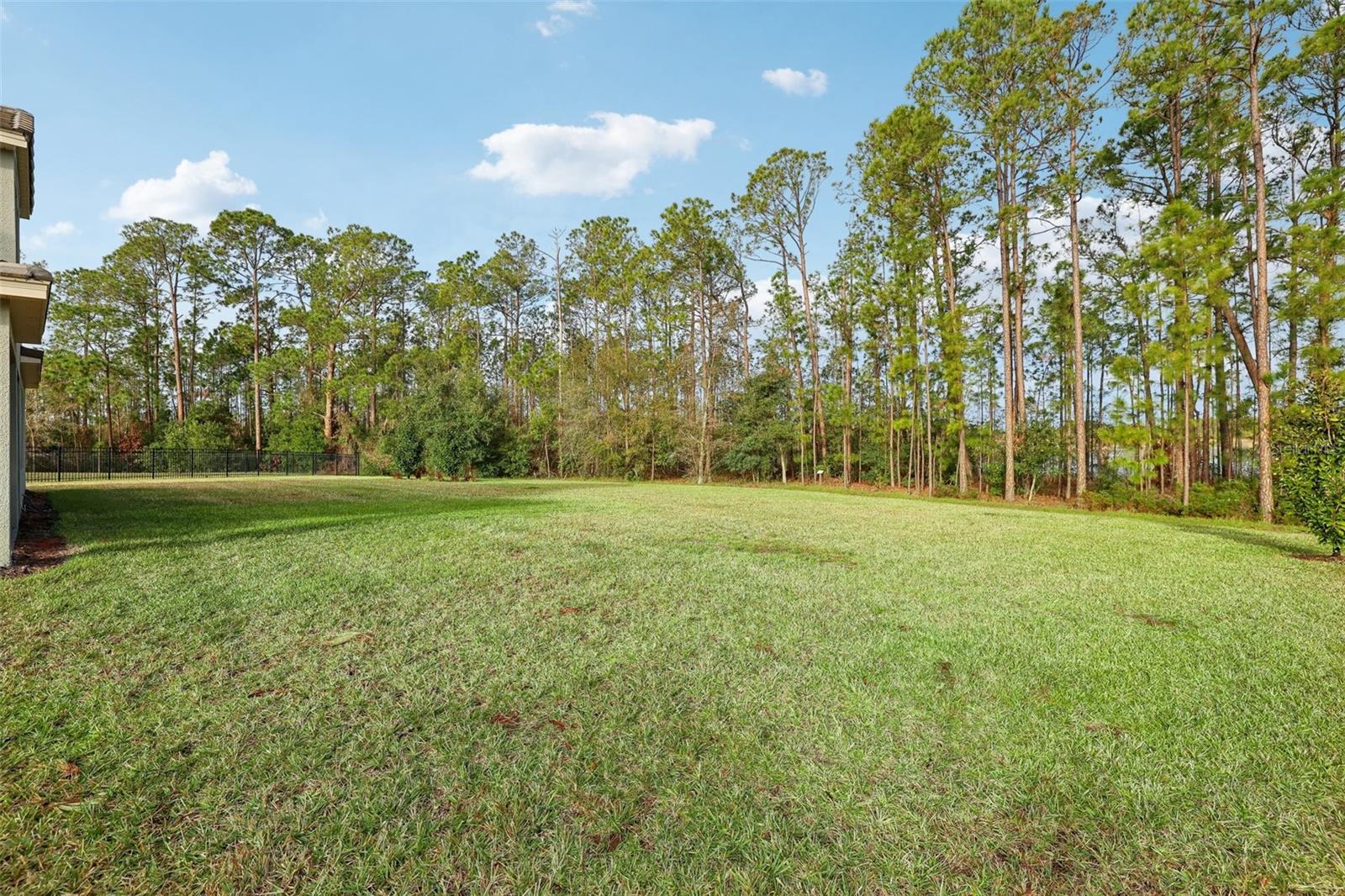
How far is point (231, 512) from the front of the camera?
8.24m

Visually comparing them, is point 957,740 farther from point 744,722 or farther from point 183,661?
point 183,661

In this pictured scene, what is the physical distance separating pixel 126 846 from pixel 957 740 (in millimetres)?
2699

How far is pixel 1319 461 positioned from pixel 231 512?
14.0 m

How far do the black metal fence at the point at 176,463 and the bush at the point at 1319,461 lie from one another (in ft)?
96.1

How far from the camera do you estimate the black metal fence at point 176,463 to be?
19.3 meters

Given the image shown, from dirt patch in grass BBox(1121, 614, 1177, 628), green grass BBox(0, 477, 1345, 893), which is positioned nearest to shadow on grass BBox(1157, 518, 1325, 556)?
green grass BBox(0, 477, 1345, 893)

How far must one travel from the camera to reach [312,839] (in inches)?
59.6

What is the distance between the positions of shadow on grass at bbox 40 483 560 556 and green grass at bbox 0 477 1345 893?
52.9 inches

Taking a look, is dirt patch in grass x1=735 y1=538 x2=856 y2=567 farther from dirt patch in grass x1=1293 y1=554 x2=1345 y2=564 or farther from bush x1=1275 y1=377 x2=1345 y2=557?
dirt patch in grass x1=1293 y1=554 x2=1345 y2=564

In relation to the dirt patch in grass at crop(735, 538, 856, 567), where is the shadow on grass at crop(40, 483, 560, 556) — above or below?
above

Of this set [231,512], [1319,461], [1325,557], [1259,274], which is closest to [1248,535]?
[1325,557]

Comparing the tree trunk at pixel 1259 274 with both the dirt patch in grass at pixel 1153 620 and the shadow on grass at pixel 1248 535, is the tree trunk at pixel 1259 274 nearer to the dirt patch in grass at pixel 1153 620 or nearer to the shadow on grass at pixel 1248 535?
the shadow on grass at pixel 1248 535

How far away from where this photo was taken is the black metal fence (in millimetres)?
19266

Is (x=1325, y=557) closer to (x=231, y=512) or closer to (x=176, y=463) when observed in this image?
(x=231, y=512)
